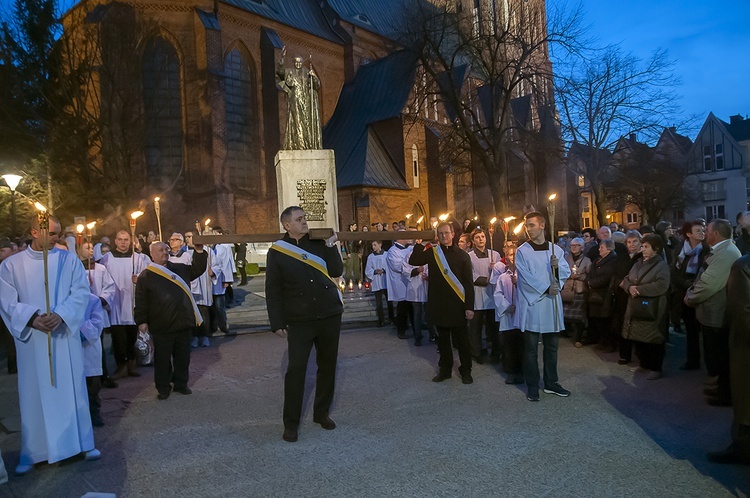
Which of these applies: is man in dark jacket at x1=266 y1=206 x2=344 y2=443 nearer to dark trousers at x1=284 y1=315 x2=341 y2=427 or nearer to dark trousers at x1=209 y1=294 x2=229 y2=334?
dark trousers at x1=284 y1=315 x2=341 y2=427

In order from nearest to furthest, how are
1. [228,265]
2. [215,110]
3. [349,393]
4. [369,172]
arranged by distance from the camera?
[349,393] < [228,265] < [215,110] < [369,172]

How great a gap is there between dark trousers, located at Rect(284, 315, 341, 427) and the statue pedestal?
5619mm

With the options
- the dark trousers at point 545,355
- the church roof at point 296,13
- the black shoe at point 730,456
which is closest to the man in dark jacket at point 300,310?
the dark trousers at point 545,355

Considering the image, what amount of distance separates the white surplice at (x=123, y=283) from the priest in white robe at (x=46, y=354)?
3.27 meters

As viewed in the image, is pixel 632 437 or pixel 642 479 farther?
pixel 632 437

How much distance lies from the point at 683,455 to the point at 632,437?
46cm

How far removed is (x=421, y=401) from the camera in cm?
610

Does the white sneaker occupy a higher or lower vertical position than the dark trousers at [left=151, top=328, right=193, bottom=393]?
lower

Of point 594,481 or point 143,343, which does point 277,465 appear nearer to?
point 594,481

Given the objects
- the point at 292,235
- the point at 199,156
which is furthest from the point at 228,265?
the point at 199,156

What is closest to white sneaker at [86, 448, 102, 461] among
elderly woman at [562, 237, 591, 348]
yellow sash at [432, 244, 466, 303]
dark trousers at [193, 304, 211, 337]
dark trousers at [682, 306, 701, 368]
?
yellow sash at [432, 244, 466, 303]

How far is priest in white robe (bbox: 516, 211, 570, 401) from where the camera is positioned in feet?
19.9

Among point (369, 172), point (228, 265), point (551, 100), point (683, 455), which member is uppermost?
point (551, 100)

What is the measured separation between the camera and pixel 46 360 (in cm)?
462
